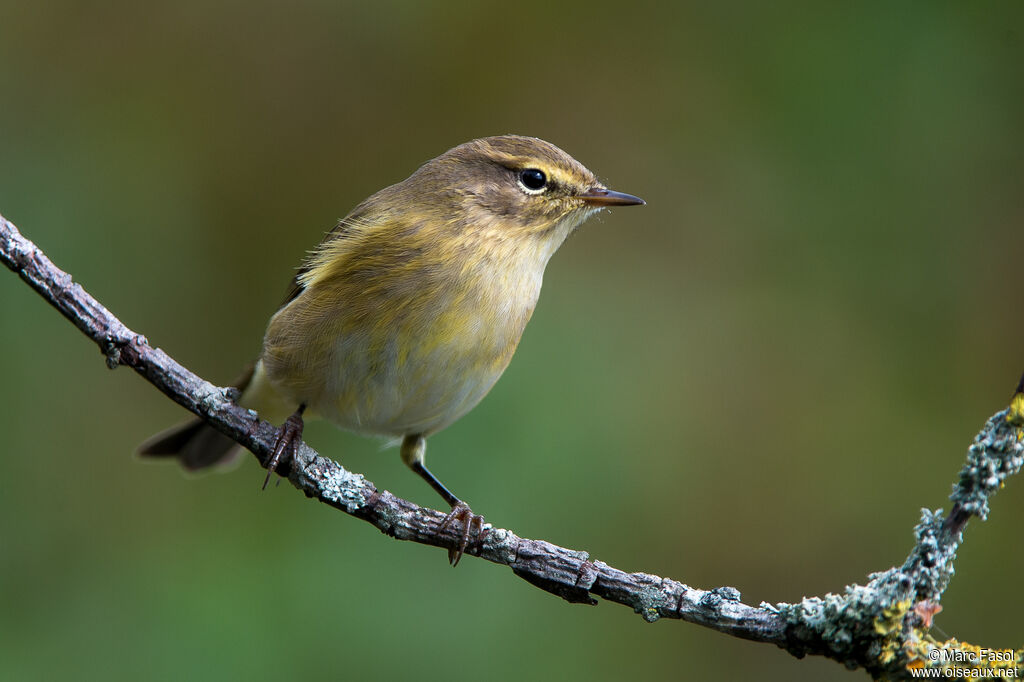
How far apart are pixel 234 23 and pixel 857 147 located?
3.37m

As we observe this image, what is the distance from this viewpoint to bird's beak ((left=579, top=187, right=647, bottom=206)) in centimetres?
362

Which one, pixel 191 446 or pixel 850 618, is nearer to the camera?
pixel 850 618

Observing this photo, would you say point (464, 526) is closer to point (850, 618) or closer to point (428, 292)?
point (428, 292)

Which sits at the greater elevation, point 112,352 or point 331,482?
point 112,352

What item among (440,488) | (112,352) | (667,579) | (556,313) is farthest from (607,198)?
(112,352)

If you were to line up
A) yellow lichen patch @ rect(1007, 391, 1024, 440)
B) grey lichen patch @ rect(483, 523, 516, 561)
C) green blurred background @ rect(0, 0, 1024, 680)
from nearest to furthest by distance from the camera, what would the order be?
yellow lichen patch @ rect(1007, 391, 1024, 440)
grey lichen patch @ rect(483, 523, 516, 561)
green blurred background @ rect(0, 0, 1024, 680)

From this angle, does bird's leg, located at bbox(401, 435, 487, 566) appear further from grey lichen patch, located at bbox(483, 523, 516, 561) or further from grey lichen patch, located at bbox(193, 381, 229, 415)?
grey lichen patch, located at bbox(193, 381, 229, 415)

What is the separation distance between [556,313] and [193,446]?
1859 millimetres

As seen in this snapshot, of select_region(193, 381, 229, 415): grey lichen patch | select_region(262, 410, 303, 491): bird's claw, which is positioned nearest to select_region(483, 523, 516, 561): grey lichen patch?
select_region(262, 410, 303, 491): bird's claw

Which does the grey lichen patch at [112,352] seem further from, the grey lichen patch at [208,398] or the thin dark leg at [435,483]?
the thin dark leg at [435,483]

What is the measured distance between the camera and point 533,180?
368cm

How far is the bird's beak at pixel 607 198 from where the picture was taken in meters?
3.62

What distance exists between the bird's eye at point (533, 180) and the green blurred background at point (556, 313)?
38.4 inches

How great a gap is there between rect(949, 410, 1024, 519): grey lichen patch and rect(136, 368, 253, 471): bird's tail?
122 inches
